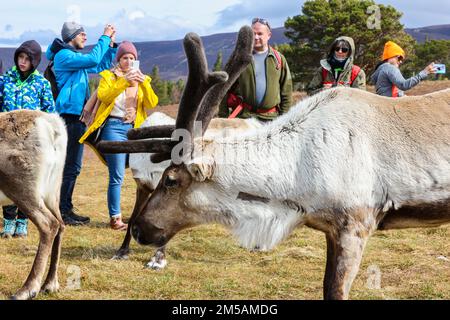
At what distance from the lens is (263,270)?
19.0 ft

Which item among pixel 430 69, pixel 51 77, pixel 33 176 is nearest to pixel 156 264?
pixel 33 176

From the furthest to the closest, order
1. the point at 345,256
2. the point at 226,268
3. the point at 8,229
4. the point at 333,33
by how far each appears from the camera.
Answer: the point at 333,33
the point at 8,229
the point at 226,268
the point at 345,256

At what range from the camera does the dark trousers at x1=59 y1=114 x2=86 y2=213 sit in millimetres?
7633

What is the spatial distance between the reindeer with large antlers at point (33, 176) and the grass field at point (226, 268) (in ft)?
0.81

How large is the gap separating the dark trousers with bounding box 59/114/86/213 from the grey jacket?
13.0ft

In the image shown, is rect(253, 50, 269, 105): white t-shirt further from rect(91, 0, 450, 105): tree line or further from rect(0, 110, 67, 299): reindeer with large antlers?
rect(91, 0, 450, 105): tree line

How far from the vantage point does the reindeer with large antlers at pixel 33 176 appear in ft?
15.1

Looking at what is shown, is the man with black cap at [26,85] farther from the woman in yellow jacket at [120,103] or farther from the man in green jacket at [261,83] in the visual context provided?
the man in green jacket at [261,83]

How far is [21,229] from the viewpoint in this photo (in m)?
7.13

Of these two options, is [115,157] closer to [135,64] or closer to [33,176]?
[135,64]

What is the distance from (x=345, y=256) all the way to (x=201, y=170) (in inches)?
41.8

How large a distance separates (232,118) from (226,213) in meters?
2.06

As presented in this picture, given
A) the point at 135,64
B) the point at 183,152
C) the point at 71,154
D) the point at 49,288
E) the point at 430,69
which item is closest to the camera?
the point at 183,152
